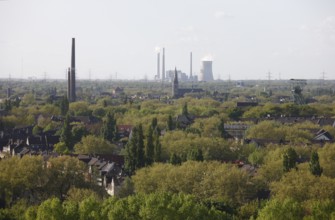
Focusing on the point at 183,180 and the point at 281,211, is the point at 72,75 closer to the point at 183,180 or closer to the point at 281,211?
the point at 183,180

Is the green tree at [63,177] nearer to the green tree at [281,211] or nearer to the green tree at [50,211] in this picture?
the green tree at [50,211]

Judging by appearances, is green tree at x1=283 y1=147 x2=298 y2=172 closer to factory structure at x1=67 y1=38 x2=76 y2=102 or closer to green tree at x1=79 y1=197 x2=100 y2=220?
green tree at x1=79 y1=197 x2=100 y2=220

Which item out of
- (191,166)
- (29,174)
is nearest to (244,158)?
(191,166)

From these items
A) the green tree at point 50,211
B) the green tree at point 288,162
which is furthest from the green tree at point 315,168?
the green tree at point 50,211

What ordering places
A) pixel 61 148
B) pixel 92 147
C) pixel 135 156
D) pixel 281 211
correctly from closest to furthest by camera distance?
pixel 281 211 → pixel 135 156 → pixel 92 147 → pixel 61 148

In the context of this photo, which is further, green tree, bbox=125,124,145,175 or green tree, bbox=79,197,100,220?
green tree, bbox=125,124,145,175

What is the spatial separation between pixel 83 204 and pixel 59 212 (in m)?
1.15

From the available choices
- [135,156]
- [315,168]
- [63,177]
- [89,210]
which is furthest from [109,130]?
[89,210]

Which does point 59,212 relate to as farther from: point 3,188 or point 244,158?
point 244,158

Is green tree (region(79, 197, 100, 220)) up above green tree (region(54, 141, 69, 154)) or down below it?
above

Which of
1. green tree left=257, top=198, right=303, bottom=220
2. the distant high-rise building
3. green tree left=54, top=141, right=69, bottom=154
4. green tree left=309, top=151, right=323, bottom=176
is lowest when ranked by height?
green tree left=54, top=141, right=69, bottom=154

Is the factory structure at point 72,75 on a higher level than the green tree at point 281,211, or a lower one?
higher

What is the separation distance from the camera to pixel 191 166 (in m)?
39.2

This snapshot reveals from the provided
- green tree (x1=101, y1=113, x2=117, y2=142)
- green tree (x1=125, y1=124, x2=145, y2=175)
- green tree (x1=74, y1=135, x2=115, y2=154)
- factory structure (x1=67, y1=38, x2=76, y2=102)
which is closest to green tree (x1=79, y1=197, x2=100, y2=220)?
green tree (x1=125, y1=124, x2=145, y2=175)
